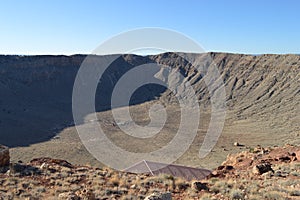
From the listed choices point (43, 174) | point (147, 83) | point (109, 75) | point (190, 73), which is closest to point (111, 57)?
point (109, 75)

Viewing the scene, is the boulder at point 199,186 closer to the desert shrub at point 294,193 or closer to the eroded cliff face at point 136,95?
the desert shrub at point 294,193

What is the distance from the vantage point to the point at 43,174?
11.7 meters

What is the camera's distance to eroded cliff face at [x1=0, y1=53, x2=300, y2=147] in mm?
59619

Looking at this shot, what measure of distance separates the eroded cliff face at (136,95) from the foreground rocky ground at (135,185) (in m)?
38.1

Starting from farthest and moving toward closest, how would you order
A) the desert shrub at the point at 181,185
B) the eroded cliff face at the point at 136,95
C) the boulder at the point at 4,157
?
the eroded cliff face at the point at 136,95
the boulder at the point at 4,157
the desert shrub at the point at 181,185

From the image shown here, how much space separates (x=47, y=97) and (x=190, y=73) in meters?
44.4

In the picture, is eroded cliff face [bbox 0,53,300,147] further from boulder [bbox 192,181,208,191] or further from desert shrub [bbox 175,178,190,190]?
boulder [bbox 192,181,208,191]

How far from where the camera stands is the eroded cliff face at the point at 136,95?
196 feet

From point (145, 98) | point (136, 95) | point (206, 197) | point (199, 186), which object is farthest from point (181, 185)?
point (136, 95)

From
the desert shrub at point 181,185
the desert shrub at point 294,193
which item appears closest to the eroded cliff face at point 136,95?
the desert shrub at point 181,185

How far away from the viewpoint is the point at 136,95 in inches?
3853

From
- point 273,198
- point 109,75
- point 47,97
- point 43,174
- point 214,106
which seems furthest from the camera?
point 109,75

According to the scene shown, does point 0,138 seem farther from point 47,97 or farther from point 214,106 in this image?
point 214,106

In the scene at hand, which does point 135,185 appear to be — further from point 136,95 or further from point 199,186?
point 136,95
